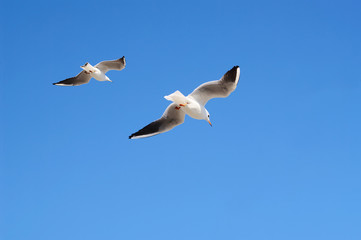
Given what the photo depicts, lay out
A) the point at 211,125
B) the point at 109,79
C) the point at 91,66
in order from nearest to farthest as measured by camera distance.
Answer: the point at 211,125
the point at 91,66
the point at 109,79

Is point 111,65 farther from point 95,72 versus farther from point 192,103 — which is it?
point 192,103

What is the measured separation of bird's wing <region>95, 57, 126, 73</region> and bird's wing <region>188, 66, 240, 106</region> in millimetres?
5004

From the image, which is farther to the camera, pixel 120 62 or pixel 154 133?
pixel 120 62

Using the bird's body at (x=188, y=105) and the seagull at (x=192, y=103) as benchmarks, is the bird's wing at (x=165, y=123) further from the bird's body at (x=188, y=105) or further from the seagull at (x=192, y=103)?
the bird's body at (x=188, y=105)

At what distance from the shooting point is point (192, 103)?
21.8 ft

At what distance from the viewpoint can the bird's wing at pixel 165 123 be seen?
279 inches

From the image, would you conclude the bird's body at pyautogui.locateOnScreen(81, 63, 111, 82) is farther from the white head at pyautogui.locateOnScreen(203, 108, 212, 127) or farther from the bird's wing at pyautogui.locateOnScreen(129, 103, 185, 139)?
the white head at pyautogui.locateOnScreen(203, 108, 212, 127)

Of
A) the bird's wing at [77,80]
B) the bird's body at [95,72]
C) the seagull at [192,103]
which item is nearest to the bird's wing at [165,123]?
the seagull at [192,103]

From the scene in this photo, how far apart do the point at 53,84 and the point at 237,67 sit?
22.8 ft

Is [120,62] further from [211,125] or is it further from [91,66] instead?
[211,125]

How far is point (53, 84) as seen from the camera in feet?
38.6

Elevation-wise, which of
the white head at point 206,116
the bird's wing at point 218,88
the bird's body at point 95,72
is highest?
the bird's body at point 95,72

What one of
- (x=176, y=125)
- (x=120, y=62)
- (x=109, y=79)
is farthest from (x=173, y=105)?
(x=109, y=79)

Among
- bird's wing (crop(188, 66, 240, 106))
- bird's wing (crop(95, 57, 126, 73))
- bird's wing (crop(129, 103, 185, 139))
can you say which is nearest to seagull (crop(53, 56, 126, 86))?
bird's wing (crop(95, 57, 126, 73))
